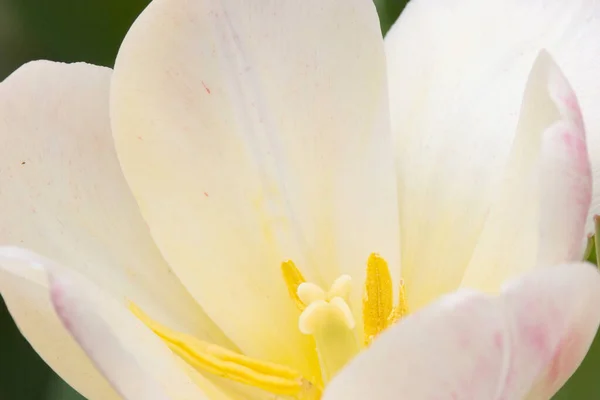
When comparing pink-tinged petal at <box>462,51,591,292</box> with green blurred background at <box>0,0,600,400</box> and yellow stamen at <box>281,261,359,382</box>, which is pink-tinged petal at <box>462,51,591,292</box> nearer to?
yellow stamen at <box>281,261,359,382</box>

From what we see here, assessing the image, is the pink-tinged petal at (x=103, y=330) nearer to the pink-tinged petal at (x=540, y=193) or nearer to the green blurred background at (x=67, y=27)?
the pink-tinged petal at (x=540, y=193)

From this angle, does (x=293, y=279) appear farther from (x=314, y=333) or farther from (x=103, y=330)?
(x=103, y=330)

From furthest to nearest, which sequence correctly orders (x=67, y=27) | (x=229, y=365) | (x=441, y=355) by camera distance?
(x=67, y=27) < (x=229, y=365) < (x=441, y=355)

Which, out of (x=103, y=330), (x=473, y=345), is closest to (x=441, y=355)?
(x=473, y=345)

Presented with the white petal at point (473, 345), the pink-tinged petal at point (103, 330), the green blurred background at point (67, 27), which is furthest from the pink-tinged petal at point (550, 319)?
the green blurred background at point (67, 27)

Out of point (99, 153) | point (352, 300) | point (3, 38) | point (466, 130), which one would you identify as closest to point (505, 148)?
point (466, 130)

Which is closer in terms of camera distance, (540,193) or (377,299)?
(540,193)

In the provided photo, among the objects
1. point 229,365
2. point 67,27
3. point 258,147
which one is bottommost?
point 229,365

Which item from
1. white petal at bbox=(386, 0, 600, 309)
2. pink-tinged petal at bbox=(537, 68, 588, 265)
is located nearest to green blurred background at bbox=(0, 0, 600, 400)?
white petal at bbox=(386, 0, 600, 309)
